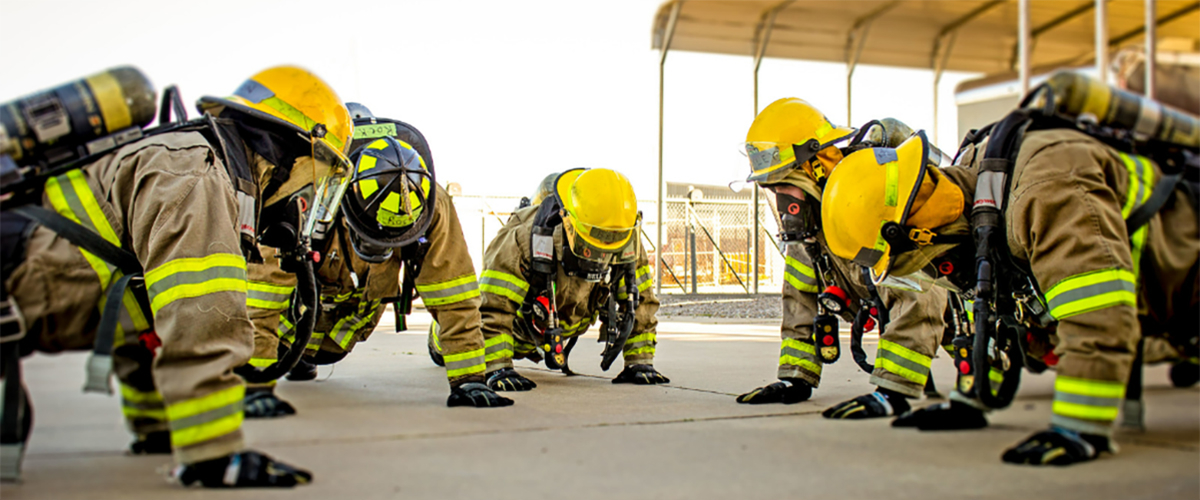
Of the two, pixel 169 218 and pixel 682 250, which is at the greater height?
pixel 169 218

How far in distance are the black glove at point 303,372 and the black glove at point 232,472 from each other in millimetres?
2257

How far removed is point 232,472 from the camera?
1600 mm

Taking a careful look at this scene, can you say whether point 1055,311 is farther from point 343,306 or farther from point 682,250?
point 682,250

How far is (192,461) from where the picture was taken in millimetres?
1582

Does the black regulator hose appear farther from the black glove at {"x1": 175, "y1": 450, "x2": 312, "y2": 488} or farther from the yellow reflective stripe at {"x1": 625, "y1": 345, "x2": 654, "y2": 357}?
the yellow reflective stripe at {"x1": 625, "y1": 345, "x2": 654, "y2": 357}

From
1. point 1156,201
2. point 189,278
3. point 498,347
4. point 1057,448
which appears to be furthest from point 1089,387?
point 498,347

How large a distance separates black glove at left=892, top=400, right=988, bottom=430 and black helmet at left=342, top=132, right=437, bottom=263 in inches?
94.5

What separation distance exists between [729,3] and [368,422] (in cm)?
1050

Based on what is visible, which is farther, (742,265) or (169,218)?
(742,265)

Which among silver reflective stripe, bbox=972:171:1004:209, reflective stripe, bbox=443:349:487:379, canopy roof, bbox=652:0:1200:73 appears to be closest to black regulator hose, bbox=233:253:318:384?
reflective stripe, bbox=443:349:487:379

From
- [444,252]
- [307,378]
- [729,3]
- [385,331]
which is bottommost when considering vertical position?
[385,331]

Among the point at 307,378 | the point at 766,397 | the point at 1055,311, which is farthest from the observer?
the point at 307,378

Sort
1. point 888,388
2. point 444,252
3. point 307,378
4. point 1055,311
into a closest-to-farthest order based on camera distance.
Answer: point 1055,311 < point 888,388 < point 444,252 < point 307,378

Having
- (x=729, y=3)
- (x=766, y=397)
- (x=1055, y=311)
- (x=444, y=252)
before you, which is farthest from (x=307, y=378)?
(x=729, y=3)
